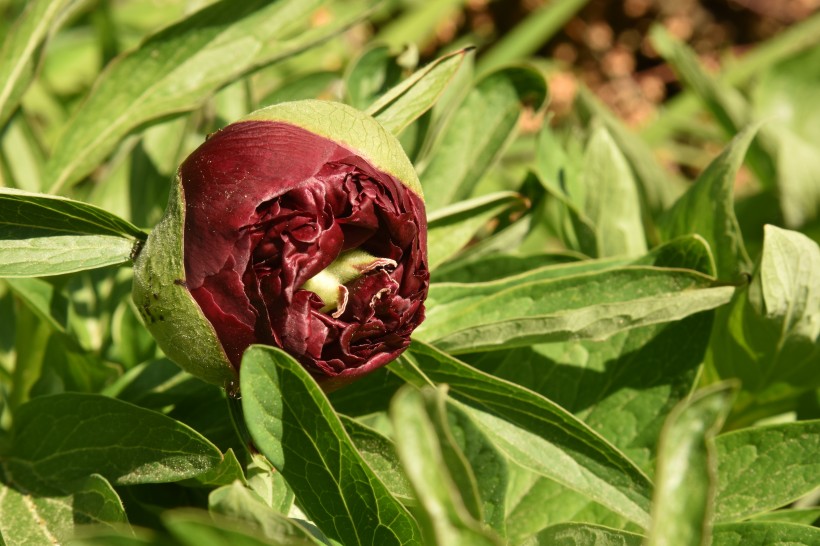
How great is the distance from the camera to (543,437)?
3.47 ft

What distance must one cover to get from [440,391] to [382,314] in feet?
0.76

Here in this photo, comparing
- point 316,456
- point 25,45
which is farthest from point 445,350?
point 25,45

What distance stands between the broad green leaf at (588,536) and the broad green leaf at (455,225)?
0.44 m

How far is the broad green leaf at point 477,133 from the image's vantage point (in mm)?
1403

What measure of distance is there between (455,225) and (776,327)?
1.48 ft

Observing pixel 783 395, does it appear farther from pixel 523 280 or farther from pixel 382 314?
pixel 382 314

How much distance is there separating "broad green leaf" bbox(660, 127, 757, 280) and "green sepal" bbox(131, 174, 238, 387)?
0.75m

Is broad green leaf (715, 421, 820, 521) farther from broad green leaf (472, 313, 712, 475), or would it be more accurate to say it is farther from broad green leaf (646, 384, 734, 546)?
broad green leaf (646, 384, 734, 546)

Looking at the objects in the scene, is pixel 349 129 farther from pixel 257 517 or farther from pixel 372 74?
pixel 372 74

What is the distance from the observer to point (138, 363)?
136 cm

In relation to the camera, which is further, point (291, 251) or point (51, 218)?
point (51, 218)

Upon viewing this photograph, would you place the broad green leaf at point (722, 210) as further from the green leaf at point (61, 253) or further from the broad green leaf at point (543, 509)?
the green leaf at point (61, 253)

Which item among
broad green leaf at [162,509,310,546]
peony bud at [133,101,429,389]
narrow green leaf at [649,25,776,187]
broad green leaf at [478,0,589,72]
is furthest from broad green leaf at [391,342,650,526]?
broad green leaf at [478,0,589,72]

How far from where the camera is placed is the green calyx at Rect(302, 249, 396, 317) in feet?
2.93
